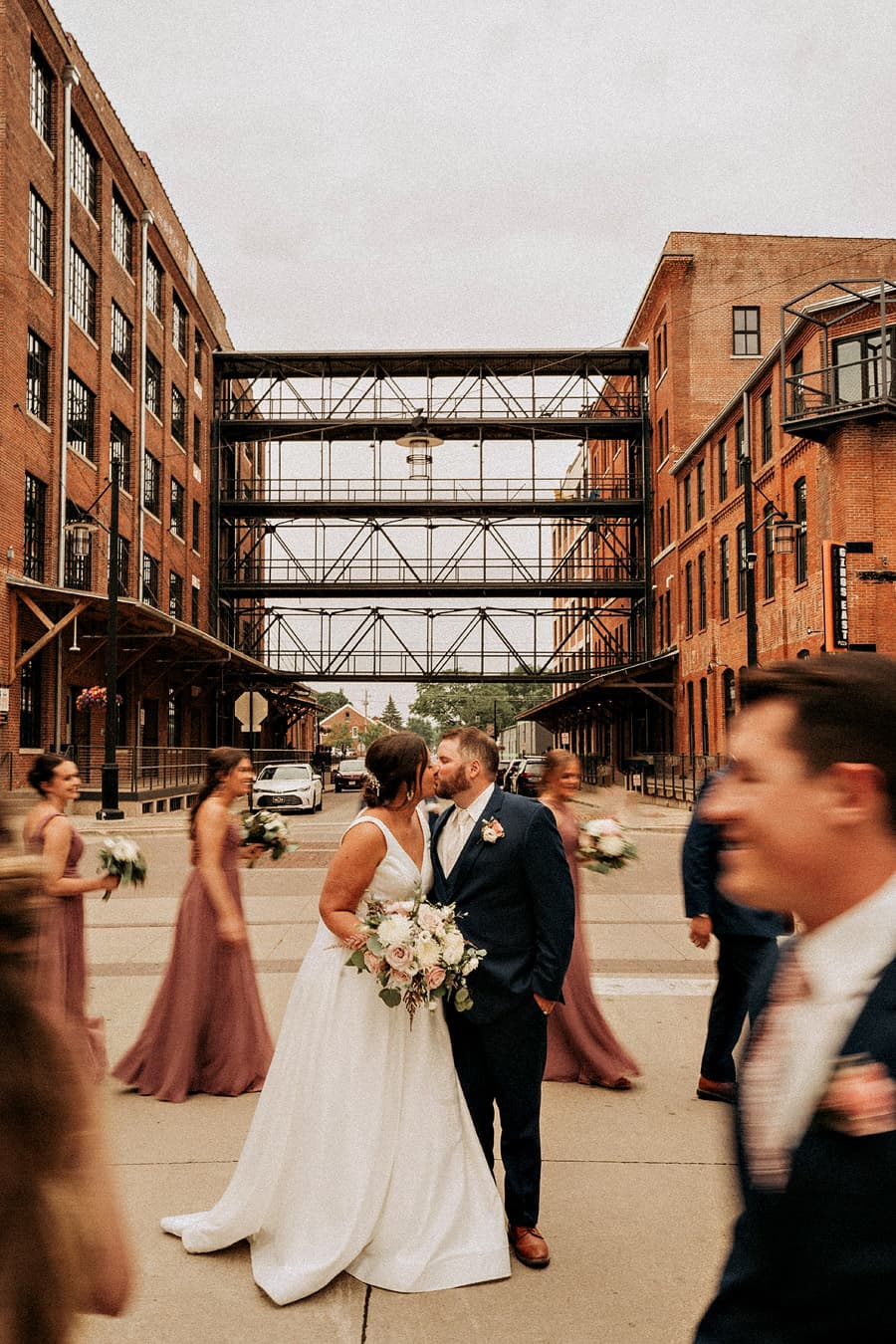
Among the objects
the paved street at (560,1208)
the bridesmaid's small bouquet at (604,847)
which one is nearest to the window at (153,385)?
the paved street at (560,1208)

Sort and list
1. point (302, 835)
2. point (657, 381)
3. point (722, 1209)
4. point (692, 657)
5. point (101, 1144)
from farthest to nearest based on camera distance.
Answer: point (657, 381) → point (692, 657) → point (302, 835) → point (722, 1209) → point (101, 1144)

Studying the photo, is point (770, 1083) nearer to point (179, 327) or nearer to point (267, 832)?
point (267, 832)

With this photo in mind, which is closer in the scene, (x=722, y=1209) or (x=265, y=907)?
(x=722, y=1209)

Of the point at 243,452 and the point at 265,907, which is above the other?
the point at 243,452

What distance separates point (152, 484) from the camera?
3881 centimetres

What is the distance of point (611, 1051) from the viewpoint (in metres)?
6.48

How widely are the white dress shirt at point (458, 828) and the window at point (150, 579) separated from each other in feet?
111

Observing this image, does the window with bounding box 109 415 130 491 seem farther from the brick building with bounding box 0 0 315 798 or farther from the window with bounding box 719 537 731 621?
the window with bounding box 719 537 731 621

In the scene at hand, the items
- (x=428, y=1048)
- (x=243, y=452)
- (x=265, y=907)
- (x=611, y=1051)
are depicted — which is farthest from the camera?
(x=243, y=452)

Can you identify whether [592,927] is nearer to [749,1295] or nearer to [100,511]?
[749,1295]

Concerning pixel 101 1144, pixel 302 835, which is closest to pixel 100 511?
pixel 302 835

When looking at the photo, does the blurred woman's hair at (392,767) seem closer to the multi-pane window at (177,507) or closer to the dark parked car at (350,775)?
the multi-pane window at (177,507)

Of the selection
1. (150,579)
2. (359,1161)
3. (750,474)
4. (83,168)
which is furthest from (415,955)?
(150,579)

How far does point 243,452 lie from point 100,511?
73.6 ft
